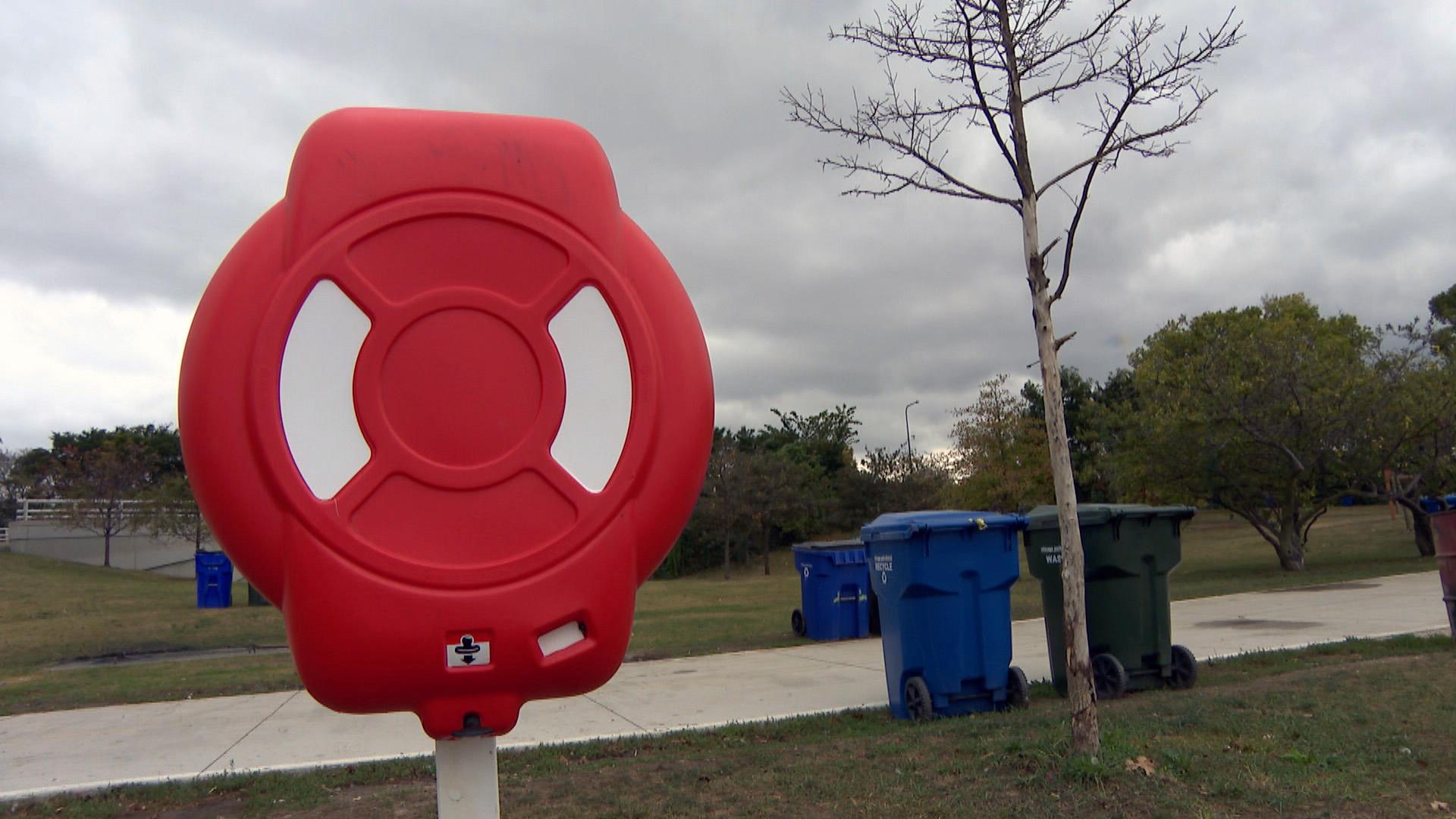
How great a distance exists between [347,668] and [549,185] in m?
1.06

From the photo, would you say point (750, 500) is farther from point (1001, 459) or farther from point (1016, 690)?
point (1016, 690)

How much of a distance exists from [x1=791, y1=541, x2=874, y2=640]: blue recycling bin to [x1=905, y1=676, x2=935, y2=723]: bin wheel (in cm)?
523

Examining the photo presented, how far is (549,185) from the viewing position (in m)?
2.24

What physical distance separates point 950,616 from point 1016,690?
77 centimetres

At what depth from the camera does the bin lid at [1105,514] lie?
7660 mm

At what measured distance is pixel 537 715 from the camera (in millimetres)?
8312

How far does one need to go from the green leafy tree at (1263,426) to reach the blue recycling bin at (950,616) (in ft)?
48.1

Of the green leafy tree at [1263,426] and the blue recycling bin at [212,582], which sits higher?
the green leafy tree at [1263,426]

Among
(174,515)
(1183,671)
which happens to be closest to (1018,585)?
(1183,671)

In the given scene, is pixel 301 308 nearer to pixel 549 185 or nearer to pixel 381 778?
pixel 549 185

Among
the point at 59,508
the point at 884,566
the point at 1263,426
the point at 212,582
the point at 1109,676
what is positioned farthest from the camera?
the point at 59,508

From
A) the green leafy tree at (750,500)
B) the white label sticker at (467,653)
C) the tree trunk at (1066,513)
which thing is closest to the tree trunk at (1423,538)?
the green leafy tree at (750,500)

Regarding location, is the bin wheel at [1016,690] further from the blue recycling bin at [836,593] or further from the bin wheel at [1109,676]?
the blue recycling bin at [836,593]

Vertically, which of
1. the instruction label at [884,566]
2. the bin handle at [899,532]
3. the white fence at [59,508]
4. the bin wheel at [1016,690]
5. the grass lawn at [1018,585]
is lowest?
the grass lawn at [1018,585]
